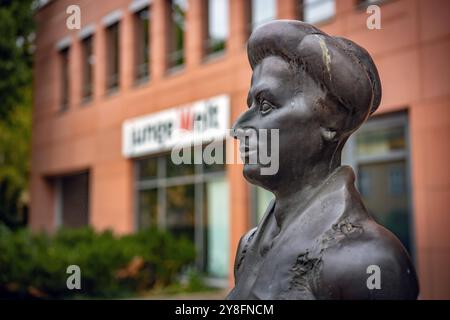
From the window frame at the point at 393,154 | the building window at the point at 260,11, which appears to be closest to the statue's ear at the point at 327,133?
the window frame at the point at 393,154

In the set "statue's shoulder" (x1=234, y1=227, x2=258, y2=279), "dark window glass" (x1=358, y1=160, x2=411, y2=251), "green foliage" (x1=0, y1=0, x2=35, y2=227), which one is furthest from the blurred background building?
"statue's shoulder" (x1=234, y1=227, x2=258, y2=279)

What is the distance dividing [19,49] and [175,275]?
933 cm

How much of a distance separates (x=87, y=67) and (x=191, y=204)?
23.8 feet

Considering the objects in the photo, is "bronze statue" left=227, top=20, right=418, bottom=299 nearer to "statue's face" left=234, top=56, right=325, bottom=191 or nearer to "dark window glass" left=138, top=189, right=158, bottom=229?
"statue's face" left=234, top=56, right=325, bottom=191

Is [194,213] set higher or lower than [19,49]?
lower

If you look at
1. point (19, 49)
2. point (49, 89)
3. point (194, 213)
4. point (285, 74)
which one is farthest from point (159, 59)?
point (285, 74)

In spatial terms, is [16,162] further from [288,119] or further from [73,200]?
[288,119]

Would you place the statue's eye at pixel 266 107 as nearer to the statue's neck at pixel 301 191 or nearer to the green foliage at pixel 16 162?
the statue's neck at pixel 301 191

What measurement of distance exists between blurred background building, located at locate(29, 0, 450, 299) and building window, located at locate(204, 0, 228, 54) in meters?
0.04

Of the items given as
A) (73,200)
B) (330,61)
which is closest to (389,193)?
(330,61)

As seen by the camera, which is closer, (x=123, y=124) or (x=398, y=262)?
(x=398, y=262)

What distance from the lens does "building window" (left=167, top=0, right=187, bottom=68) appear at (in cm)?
1639

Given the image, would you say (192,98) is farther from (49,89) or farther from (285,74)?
(285,74)
